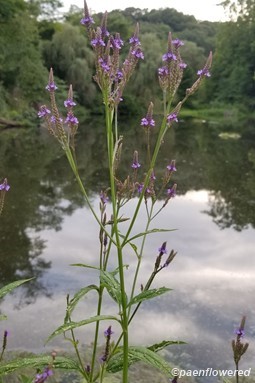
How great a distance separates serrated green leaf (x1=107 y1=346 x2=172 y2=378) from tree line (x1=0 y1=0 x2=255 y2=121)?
6.47 metres

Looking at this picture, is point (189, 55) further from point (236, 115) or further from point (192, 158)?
point (192, 158)

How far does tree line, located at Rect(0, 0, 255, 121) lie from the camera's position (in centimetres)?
3196

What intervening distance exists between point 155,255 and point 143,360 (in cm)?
632

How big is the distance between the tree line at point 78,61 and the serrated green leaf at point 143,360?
647 centimetres

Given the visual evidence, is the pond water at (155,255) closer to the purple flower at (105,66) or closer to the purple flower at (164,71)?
the purple flower at (164,71)

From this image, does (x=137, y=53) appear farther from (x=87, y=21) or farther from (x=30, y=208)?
(x=30, y=208)

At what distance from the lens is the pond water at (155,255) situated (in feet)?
19.2

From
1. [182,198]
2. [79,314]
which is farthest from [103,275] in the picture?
[182,198]

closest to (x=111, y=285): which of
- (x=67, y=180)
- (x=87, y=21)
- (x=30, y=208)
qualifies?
(x=87, y=21)

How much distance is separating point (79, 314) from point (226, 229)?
204 inches

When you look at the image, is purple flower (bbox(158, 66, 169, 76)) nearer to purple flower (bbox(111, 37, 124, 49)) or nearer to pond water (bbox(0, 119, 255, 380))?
purple flower (bbox(111, 37, 124, 49))

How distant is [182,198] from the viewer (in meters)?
14.0

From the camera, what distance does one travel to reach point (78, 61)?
40.5m

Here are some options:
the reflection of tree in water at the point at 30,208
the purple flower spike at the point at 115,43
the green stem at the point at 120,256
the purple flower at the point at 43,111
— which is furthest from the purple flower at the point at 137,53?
the reflection of tree in water at the point at 30,208
